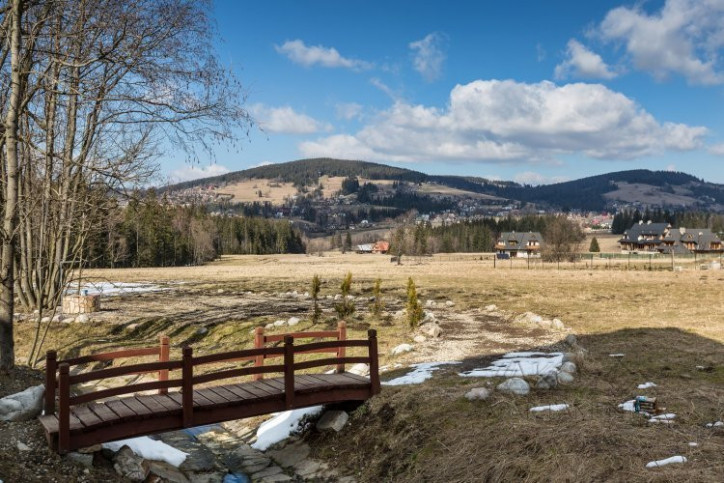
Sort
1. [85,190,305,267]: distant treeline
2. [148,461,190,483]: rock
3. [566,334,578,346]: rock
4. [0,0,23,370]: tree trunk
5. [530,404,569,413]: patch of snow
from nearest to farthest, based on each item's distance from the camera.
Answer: [148,461,190,483]: rock < [530,404,569,413]: patch of snow < [0,0,23,370]: tree trunk < [566,334,578,346]: rock < [85,190,305,267]: distant treeline

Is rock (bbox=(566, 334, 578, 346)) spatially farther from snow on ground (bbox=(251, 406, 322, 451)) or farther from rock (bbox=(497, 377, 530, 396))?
snow on ground (bbox=(251, 406, 322, 451))

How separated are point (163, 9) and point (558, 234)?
69554 millimetres

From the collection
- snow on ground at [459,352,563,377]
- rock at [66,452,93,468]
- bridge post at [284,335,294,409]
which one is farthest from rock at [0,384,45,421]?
snow on ground at [459,352,563,377]

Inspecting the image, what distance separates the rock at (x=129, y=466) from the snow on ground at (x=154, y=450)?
18.9 inches

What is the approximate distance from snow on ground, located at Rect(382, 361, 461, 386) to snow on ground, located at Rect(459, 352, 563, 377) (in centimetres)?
97

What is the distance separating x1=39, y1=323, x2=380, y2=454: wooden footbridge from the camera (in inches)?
339

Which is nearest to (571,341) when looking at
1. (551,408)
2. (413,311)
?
(413,311)

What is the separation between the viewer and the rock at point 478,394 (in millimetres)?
10867

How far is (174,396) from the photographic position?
10.5 meters

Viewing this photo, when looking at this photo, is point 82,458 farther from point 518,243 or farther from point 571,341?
point 518,243

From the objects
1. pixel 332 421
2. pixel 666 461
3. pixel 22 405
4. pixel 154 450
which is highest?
pixel 22 405

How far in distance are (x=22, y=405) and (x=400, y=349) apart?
36.1ft

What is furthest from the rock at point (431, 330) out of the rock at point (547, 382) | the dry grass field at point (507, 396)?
the rock at point (547, 382)

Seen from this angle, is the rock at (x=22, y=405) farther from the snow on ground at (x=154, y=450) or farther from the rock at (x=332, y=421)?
the rock at (x=332, y=421)
